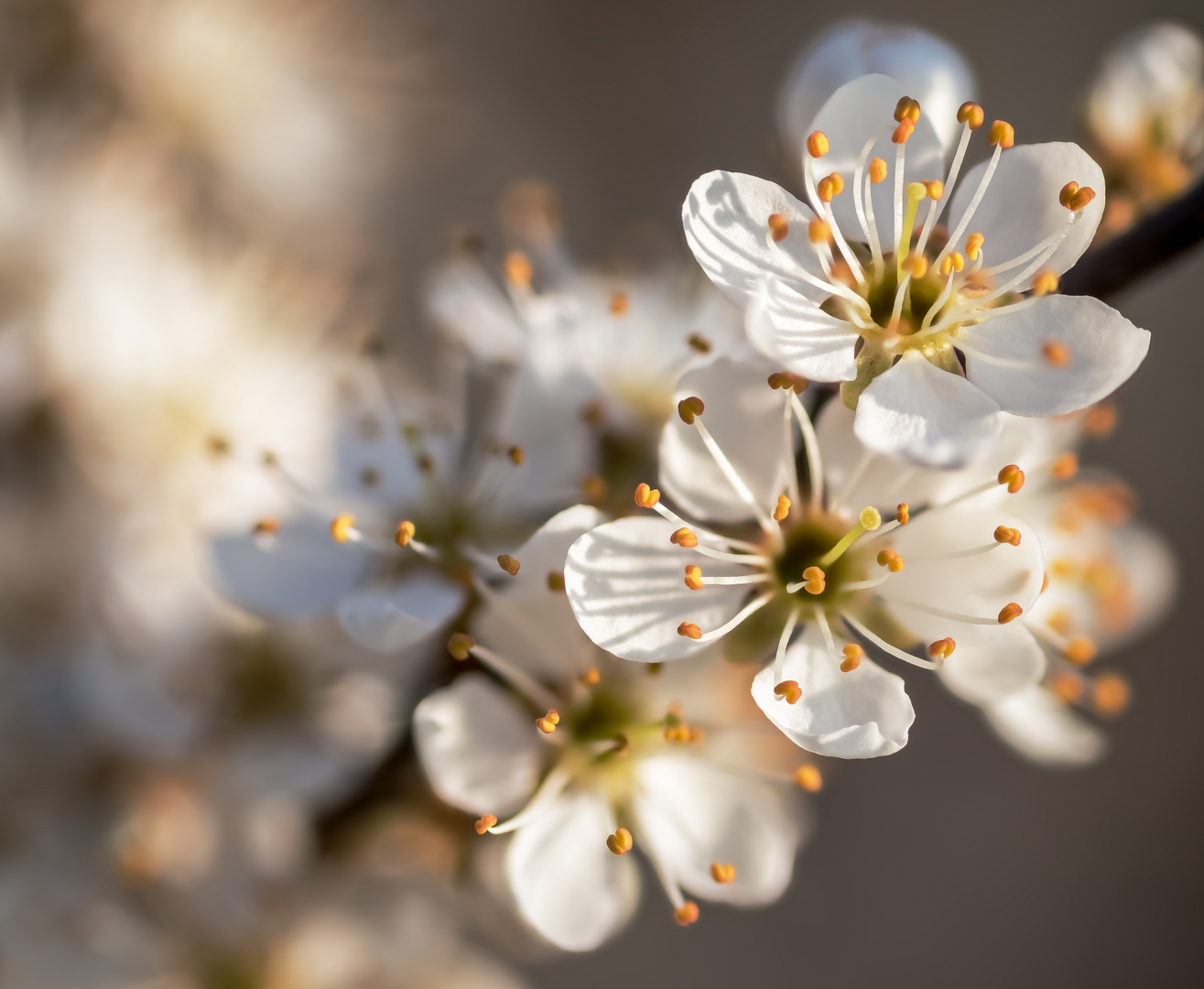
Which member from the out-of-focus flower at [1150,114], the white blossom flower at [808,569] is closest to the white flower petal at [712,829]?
the white blossom flower at [808,569]

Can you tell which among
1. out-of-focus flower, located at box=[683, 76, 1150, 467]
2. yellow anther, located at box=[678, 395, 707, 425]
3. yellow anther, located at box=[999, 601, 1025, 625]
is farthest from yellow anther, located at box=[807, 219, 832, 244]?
yellow anther, located at box=[999, 601, 1025, 625]

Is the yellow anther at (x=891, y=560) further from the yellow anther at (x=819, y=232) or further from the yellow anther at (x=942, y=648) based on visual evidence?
the yellow anther at (x=819, y=232)

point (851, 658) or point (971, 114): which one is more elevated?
point (971, 114)

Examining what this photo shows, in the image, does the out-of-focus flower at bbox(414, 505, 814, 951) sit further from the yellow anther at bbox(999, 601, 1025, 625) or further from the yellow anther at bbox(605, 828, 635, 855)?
the yellow anther at bbox(999, 601, 1025, 625)

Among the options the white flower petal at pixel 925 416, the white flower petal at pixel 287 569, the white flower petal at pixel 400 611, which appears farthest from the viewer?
the white flower petal at pixel 287 569

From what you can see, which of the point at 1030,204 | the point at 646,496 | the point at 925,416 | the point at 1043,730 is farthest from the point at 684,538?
the point at 1043,730

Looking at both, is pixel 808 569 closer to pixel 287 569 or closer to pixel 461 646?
pixel 461 646
